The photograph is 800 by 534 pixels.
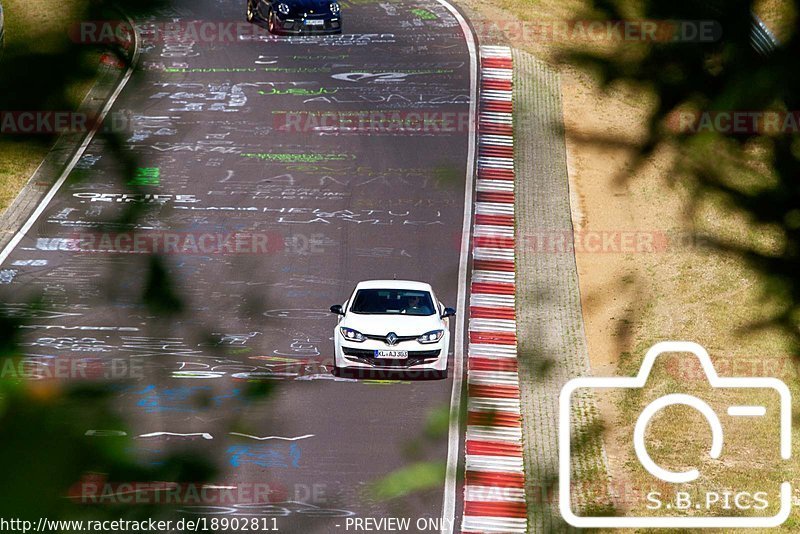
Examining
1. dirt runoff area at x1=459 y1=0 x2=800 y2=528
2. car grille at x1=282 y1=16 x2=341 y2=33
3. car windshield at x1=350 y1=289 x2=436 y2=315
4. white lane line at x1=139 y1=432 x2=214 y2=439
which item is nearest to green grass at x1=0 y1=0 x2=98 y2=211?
car grille at x1=282 y1=16 x2=341 y2=33

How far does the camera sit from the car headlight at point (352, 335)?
64.3 ft

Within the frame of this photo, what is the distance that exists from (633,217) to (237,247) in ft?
31.4

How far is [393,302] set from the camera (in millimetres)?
20484

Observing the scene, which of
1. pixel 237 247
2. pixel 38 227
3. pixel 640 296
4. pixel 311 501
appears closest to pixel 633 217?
pixel 640 296

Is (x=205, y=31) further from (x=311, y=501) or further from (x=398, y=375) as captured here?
(x=311, y=501)

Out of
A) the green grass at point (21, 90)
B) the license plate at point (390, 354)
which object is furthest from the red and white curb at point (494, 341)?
the green grass at point (21, 90)

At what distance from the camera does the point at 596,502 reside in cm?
1675

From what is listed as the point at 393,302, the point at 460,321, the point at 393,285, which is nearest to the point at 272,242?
the point at 460,321

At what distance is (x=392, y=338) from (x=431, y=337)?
647 millimetres

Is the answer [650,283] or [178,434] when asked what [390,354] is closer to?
[178,434]

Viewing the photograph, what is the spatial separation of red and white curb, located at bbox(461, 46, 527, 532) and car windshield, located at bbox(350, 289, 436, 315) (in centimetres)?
151

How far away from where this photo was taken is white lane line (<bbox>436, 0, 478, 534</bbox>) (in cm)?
1617

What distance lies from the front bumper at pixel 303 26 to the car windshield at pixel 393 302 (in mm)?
19403

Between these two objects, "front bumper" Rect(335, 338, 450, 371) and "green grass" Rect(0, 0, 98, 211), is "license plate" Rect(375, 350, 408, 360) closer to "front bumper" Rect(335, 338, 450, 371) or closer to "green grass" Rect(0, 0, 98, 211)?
"front bumper" Rect(335, 338, 450, 371)
